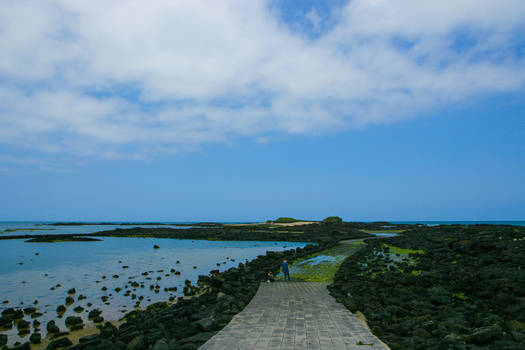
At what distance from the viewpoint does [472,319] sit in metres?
11.1

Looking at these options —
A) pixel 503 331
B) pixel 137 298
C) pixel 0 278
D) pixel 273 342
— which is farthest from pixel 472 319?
pixel 0 278

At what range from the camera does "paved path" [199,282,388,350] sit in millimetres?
8812

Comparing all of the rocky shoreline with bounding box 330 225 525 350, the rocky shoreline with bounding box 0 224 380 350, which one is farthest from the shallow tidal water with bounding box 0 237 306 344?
the rocky shoreline with bounding box 330 225 525 350

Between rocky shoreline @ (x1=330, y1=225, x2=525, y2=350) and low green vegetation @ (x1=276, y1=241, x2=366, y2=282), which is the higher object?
rocky shoreline @ (x1=330, y1=225, x2=525, y2=350)

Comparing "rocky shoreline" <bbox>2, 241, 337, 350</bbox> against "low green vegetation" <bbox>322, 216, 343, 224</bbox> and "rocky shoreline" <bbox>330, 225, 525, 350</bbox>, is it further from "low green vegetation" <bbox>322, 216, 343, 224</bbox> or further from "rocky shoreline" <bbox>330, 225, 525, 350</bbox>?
"low green vegetation" <bbox>322, 216, 343, 224</bbox>

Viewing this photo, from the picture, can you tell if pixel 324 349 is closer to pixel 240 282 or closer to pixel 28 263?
pixel 240 282

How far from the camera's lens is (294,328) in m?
10.3

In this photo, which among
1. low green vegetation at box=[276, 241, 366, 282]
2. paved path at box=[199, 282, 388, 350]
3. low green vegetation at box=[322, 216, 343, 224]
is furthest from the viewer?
low green vegetation at box=[322, 216, 343, 224]

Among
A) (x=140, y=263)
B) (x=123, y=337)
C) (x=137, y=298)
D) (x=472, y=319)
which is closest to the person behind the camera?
(x=472, y=319)

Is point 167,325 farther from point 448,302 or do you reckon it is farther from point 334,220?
point 334,220

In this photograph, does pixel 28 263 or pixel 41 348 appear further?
pixel 28 263

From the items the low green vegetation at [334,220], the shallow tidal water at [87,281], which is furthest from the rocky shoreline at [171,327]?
the low green vegetation at [334,220]

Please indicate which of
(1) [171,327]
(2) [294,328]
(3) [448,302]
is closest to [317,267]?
(3) [448,302]

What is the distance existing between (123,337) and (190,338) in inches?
135
